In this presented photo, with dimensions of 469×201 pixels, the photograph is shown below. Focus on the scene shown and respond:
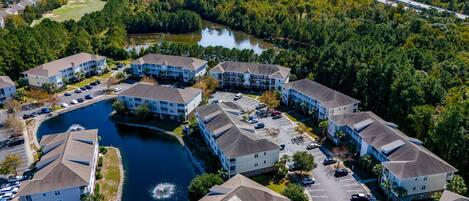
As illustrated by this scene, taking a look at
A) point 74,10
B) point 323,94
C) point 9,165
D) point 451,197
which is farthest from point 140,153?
point 74,10

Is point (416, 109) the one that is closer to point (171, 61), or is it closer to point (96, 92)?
point (171, 61)

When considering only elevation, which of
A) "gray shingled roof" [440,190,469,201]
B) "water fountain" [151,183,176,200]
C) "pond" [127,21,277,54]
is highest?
"pond" [127,21,277,54]

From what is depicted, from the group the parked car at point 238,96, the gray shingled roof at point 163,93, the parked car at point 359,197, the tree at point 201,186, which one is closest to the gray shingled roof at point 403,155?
the parked car at point 359,197

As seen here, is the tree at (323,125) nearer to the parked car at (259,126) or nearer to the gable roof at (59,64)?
the parked car at (259,126)

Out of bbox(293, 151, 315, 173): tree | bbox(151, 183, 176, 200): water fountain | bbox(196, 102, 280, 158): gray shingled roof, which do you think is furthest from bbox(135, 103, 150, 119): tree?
bbox(293, 151, 315, 173): tree

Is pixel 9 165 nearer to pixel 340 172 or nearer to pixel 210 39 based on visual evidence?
pixel 340 172

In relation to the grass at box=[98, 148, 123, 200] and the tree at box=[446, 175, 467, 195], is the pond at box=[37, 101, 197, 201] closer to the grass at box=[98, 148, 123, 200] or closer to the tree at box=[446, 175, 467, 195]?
the grass at box=[98, 148, 123, 200]

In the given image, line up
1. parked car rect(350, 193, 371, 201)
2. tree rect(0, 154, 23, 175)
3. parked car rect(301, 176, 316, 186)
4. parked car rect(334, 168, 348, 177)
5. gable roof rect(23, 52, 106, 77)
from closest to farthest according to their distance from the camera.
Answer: parked car rect(350, 193, 371, 201)
parked car rect(301, 176, 316, 186)
tree rect(0, 154, 23, 175)
parked car rect(334, 168, 348, 177)
gable roof rect(23, 52, 106, 77)
